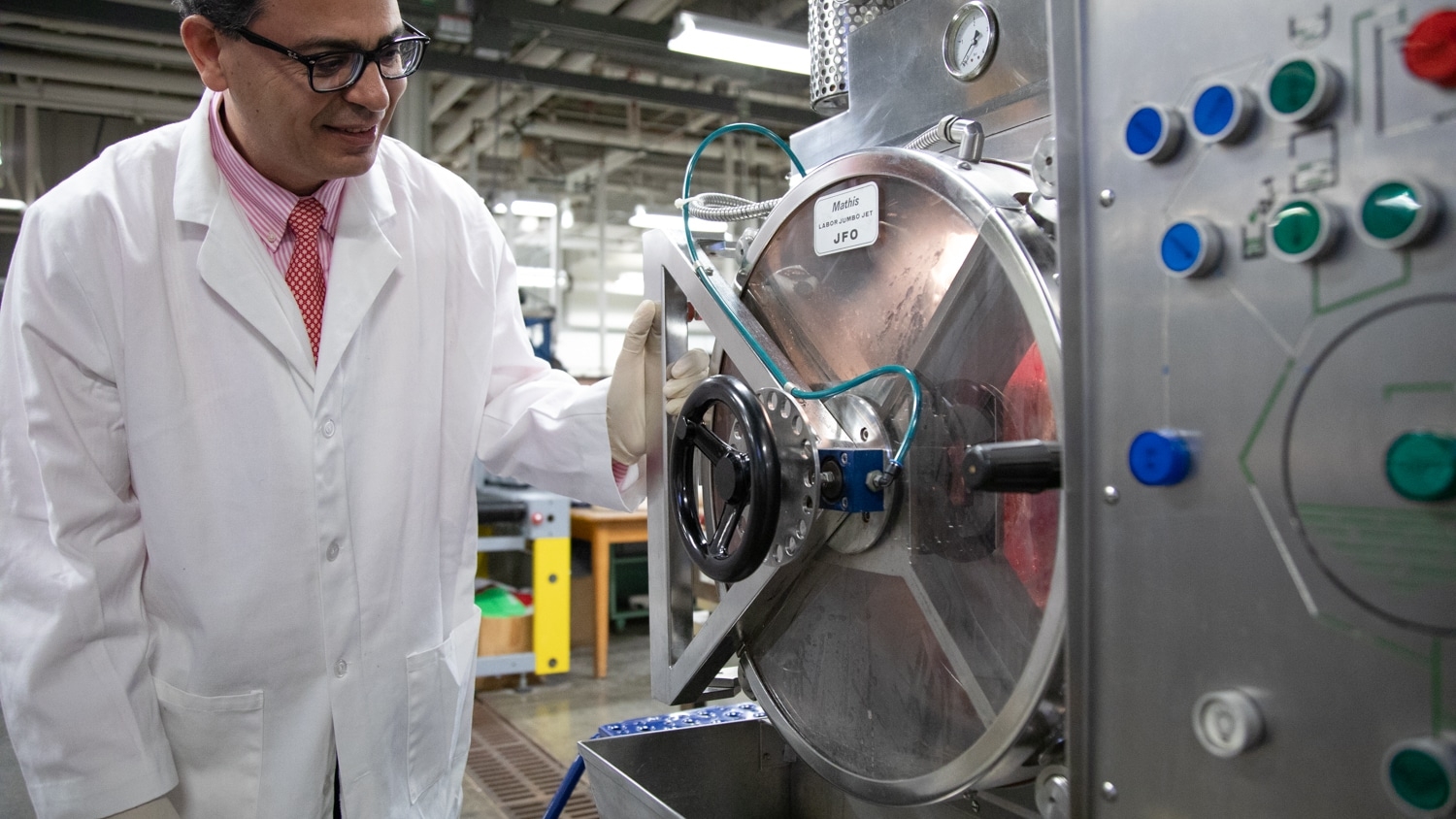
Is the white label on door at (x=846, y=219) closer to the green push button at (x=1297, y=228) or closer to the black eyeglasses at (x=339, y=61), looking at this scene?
the green push button at (x=1297, y=228)

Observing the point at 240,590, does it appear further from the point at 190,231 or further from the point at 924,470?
the point at 924,470

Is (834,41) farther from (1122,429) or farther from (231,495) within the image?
(231,495)

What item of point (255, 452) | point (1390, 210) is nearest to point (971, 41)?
point (1390, 210)

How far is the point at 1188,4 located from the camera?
516 mm

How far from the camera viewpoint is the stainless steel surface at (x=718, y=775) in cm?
101

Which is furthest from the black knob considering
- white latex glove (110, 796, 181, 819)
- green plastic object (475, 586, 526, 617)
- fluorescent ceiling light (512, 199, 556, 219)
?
fluorescent ceiling light (512, 199, 556, 219)

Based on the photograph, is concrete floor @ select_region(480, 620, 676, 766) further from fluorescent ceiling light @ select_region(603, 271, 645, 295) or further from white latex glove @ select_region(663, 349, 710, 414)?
fluorescent ceiling light @ select_region(603, 271, 645, 295)

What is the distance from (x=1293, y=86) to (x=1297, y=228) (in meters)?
0.07

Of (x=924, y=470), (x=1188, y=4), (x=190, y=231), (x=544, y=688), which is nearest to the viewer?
(x=1188, y=4)

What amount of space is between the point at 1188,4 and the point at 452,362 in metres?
0.99

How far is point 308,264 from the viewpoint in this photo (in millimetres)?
1228

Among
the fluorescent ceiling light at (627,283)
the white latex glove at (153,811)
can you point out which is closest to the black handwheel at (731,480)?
the white latex glove at (153,811)

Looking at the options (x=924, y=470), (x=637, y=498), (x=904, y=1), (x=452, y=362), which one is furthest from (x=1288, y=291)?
(x=452, y=362)

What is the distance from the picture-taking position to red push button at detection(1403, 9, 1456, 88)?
41cm
